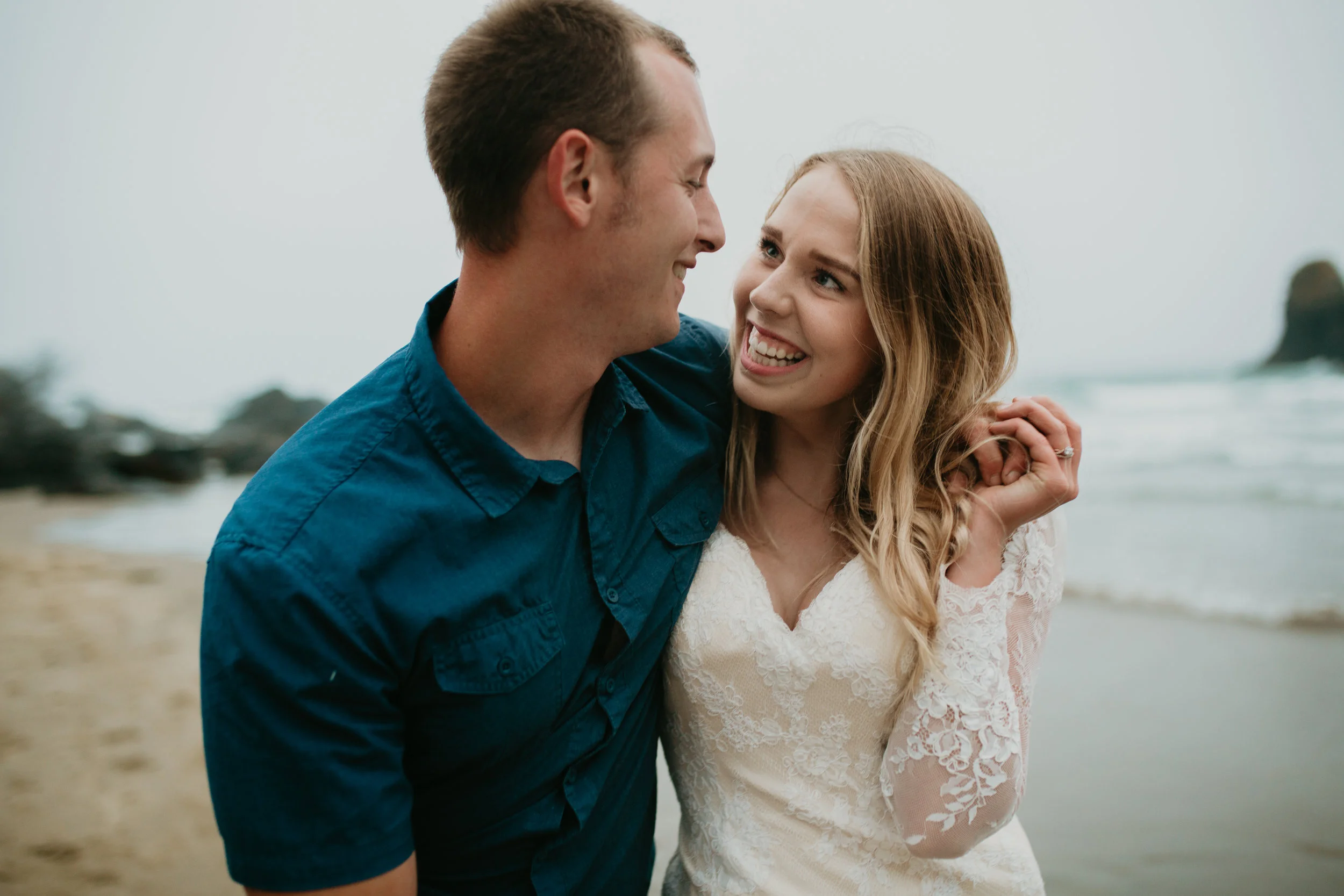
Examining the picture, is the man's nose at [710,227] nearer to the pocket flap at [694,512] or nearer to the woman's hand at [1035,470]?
the pocket flap at [694,512]

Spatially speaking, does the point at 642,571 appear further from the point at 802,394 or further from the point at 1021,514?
the point at 1021,514

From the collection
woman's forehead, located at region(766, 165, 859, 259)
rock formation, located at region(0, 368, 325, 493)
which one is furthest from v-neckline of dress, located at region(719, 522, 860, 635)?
rock formation, located at region(0, 368, 325, 493)

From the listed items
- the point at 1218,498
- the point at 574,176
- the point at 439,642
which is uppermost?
the point at 574,176

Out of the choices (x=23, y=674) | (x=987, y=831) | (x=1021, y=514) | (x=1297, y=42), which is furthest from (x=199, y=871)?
(x=1297, y=42)

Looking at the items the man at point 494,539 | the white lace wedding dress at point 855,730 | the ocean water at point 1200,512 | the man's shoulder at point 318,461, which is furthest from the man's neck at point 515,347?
the ocean water at point 1200,512

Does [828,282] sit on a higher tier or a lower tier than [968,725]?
higher

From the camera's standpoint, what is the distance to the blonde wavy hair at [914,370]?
6.48ft

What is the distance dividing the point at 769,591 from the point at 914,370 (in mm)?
611

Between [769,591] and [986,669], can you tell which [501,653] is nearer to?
[769,591]

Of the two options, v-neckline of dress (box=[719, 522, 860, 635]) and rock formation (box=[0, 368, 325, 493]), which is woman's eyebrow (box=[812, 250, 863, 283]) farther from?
rock formation (box=[0, 368, 325, 493])

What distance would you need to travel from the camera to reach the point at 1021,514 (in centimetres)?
185

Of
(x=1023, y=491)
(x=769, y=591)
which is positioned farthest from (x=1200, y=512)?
(x=769, y=591)

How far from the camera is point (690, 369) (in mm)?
2213

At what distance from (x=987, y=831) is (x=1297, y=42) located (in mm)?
19507
